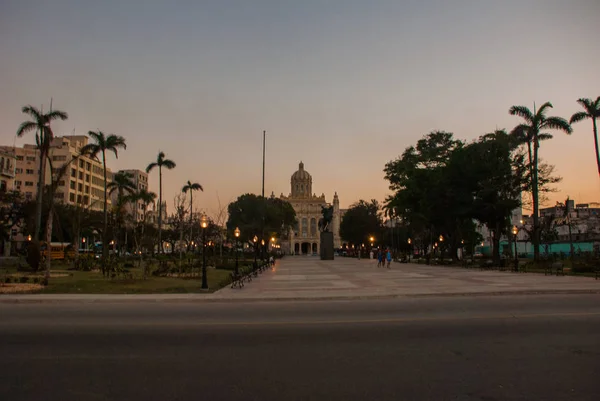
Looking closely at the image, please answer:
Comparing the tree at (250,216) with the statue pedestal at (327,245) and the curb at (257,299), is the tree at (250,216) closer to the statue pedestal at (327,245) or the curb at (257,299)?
the statue pedestal at (327,245)

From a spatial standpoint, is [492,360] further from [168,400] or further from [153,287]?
[153,287]

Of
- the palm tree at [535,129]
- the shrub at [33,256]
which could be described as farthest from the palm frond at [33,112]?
the palm tree at [535,129]

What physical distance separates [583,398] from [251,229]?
7698 centimetres

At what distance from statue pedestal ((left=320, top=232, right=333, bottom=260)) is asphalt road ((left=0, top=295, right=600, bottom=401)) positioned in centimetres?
5927

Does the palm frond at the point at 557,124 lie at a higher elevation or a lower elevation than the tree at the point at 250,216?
higher

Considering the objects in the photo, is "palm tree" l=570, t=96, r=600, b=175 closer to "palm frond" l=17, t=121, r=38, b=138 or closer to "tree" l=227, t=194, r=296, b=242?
"palm frond" l=17, t=121, r=38, b=138

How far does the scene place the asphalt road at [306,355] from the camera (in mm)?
5930

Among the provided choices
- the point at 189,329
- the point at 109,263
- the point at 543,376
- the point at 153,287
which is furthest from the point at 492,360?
the point at 109,263

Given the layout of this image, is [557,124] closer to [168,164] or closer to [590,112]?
[590,112]

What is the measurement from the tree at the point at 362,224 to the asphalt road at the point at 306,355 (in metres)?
89.1

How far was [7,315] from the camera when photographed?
13461mm

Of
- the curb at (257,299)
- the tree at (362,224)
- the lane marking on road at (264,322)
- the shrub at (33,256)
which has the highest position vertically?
the tree at (362,224)

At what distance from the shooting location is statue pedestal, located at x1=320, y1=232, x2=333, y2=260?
72.9m

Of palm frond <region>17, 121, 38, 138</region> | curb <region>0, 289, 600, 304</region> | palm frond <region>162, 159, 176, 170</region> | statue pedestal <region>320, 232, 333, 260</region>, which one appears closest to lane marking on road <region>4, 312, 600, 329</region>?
curb <region>0, 289, 600, 304</region>
